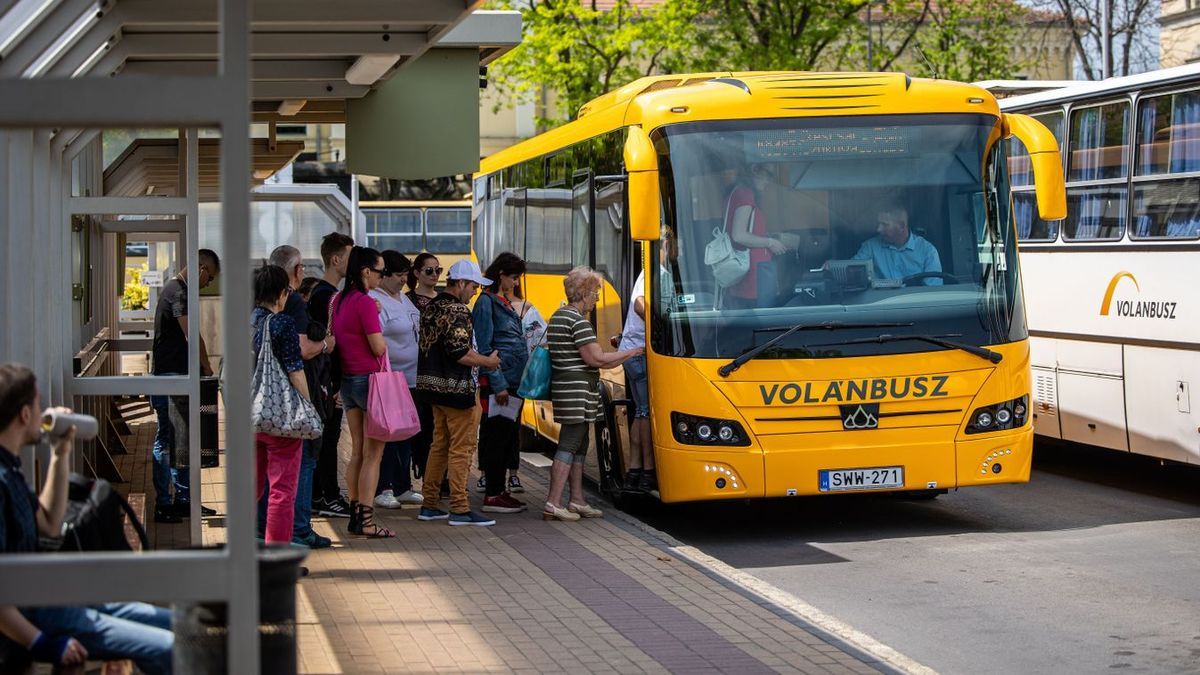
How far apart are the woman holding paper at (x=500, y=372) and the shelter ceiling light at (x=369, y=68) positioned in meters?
1.83

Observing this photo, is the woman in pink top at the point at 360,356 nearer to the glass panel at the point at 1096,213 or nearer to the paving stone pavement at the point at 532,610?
the paving stone pavement at the point at 532,610

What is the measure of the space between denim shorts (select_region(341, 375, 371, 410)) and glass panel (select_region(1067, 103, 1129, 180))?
6489mm

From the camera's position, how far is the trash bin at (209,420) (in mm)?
11719

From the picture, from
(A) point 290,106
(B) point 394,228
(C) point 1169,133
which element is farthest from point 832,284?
(B) point 394,228

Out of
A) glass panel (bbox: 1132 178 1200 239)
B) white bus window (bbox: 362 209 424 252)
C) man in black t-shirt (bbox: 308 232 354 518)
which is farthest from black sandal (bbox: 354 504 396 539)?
white bus window (bbox: 362 209 424 252)

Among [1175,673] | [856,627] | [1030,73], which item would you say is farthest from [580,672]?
[1030,73]

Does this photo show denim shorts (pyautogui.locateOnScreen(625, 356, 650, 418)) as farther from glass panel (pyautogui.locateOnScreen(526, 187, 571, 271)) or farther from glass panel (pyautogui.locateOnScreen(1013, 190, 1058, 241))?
glass panel (pyautogui.locateOnScreen(1013, 190, 1058, 241))

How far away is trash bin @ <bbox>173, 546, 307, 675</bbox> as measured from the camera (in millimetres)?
5246

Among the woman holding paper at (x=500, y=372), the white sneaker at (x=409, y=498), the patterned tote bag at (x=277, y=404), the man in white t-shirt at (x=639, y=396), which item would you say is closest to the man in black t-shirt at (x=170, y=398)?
the white sneaker at (x=409, y=498)

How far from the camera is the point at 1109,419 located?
44.6 feet

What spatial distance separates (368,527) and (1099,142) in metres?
7.00

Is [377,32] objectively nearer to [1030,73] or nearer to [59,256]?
[59,256]

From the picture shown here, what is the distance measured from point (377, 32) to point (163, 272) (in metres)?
19.8

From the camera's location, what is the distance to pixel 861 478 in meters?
11.1
